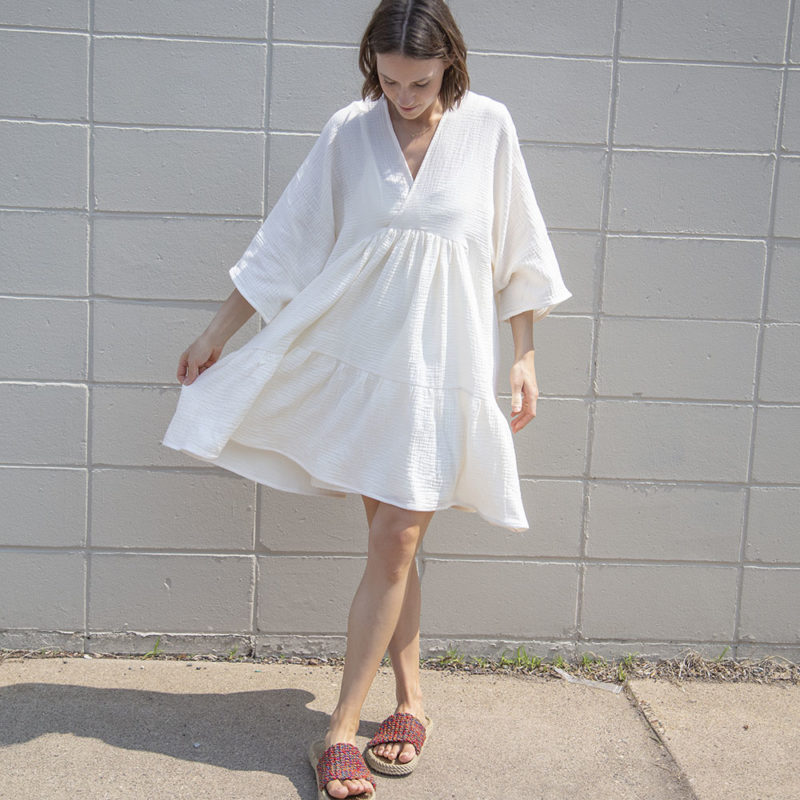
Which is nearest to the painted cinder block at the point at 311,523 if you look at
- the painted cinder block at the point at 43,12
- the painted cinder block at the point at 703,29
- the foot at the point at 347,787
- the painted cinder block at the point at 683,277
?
the foot at the point at 347,787

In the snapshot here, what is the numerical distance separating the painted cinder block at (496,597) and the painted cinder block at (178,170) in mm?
1290

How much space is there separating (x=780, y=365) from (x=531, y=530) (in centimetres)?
92

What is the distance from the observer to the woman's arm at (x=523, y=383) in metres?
2.11

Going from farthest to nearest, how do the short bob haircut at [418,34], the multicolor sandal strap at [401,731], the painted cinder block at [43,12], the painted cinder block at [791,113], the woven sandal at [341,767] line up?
the painted cinder block at [791,113] → the painted cinder block at [43,12] → the multicolor sandal strap at [401,731] → the woven sandal at [341,767] → the short bob haircut at [418,34]

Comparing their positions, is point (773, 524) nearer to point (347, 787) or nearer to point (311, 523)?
point (311, 523)

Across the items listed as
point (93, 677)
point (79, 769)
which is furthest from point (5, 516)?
point (79, 769)

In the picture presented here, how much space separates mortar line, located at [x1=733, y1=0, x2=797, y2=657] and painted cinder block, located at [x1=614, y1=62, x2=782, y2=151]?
0.07 ft

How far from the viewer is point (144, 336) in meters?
2.62

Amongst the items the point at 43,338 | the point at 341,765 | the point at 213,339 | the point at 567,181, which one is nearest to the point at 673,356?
the point at 567,181

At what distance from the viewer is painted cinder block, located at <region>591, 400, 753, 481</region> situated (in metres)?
2.71

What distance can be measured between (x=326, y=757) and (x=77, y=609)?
1.09 meters

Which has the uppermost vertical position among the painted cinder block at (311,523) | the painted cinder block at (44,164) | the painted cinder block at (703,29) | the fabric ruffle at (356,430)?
the painted cinder block at (703,29)

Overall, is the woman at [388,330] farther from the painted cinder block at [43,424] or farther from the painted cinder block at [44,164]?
the painted cinder block at [44,164]

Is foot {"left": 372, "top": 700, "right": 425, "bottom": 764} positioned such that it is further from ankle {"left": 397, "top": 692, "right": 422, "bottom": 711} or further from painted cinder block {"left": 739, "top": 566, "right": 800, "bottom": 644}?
painted cinder block {"left": 739, "top": 566, "right": 800, "bottom": 644}
